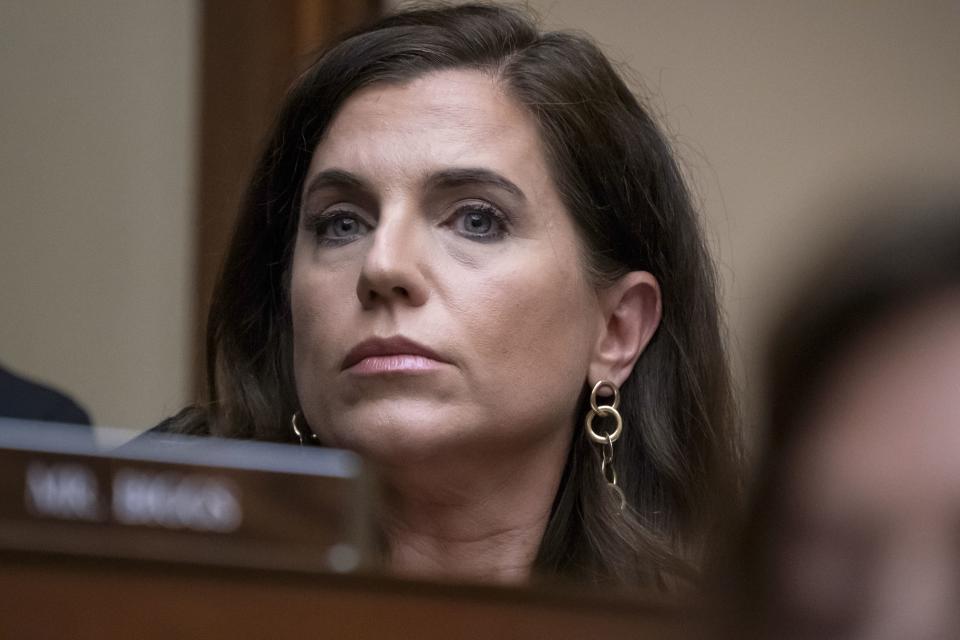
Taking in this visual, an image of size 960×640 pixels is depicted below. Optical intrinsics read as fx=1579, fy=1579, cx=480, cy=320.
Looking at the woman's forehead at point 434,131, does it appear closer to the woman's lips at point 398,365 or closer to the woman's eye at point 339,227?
the woman's eye at point 339,227

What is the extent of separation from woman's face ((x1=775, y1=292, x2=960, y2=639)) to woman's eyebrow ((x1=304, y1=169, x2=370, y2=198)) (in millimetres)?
1132

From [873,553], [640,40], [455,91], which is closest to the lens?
[873,553]

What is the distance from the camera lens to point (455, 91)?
1636mm

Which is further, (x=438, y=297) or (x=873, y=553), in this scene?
(x=438, y=297)

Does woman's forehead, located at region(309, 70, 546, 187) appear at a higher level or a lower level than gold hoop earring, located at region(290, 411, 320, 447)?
higher

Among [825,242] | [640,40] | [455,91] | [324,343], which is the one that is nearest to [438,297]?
[324,343]

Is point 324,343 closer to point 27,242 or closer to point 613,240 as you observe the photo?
point 613,240

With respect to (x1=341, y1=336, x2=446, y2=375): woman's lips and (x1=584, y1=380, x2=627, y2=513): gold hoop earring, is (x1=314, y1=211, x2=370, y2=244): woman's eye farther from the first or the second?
(x1=584, y1=380, x2=627, y2=513): gold hoop earring

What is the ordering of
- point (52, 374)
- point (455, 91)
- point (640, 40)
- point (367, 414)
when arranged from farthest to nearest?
point (640, 40) < point (52, 374) < point (455, 91) < point (367, 414)

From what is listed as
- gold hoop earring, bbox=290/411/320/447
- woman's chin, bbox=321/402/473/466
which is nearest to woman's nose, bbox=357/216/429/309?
woman's chin, bbox=321/402/473/466

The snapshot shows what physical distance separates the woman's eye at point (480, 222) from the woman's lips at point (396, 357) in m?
0.15

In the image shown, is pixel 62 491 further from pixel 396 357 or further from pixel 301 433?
pixel 301 433

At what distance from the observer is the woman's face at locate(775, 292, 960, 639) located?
46 centimetres

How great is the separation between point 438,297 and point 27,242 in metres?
0.87
